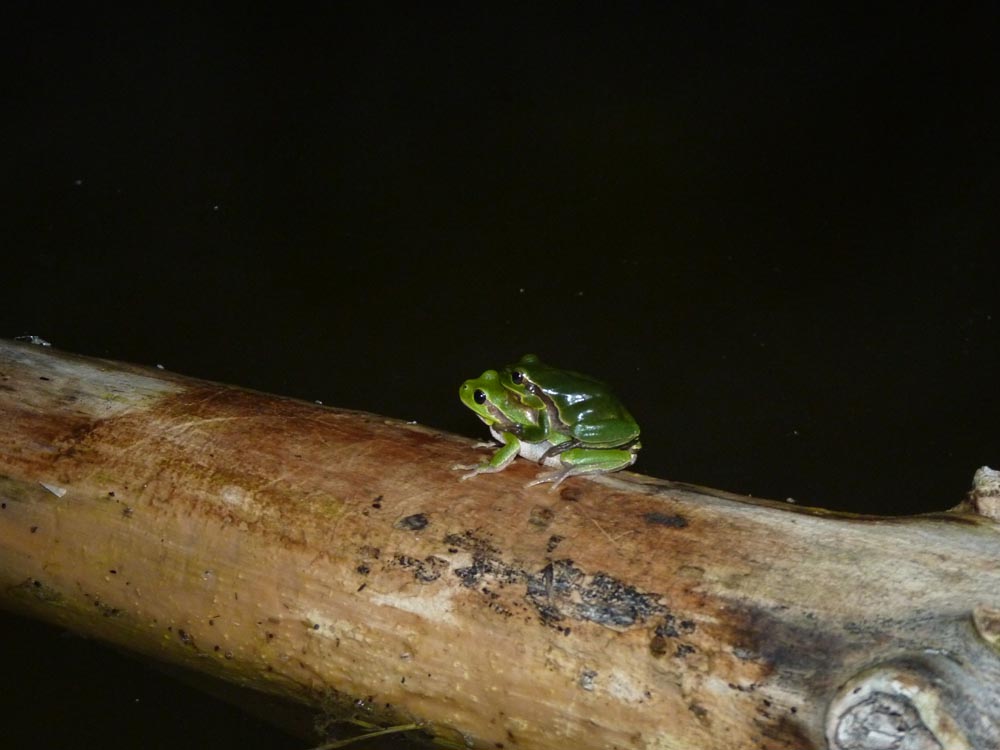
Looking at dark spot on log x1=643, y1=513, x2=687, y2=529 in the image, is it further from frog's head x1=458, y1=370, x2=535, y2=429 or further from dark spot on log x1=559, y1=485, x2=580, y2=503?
frog's head x1=458, y1=370, x2=535, y2=429

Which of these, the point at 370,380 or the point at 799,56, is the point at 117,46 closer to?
the point at 370,380

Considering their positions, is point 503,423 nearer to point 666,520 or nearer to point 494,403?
point 494,403

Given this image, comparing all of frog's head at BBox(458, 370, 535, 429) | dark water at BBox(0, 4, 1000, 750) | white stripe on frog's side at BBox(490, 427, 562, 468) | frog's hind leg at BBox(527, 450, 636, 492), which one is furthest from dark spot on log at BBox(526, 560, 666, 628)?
dark water at BBox(0, 4, 1000, 750)

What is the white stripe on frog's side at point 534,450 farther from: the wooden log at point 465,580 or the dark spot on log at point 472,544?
the dark spot on log at point 472,544

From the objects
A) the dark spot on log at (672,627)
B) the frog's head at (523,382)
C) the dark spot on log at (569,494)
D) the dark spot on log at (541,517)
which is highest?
the frog's head at (523,382)

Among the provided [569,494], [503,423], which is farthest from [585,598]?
[503,423]

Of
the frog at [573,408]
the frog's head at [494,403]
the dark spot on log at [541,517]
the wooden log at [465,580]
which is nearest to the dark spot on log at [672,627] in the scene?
the wooden log at [465,580]

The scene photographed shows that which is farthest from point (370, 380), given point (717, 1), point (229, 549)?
point (717, 1)
